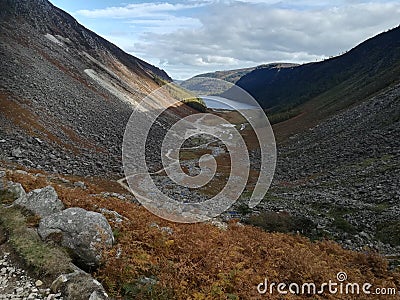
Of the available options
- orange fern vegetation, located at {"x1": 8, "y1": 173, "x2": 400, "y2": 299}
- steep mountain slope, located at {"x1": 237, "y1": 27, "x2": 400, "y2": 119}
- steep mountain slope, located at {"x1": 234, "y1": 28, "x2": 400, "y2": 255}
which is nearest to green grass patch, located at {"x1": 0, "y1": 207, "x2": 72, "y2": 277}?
orange fern vegetation, located at {"x1": 8, "y1": 173, "x2": 400, "y2": 299}

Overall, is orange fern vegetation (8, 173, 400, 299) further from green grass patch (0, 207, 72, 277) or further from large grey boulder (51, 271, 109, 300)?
green grass patch (0, 207, 72, 277)

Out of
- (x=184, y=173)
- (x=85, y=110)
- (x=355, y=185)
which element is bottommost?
(x=184, y=173)

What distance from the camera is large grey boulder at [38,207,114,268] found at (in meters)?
8.87

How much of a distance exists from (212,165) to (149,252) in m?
45.6

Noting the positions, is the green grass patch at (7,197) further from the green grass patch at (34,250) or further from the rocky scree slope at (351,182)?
the rocky scree slope at (351,182)

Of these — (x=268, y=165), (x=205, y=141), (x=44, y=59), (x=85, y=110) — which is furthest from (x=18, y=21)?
(x=268, y=165)

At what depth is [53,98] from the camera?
50.2m

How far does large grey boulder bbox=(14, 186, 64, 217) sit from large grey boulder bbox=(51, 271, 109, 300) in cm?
385

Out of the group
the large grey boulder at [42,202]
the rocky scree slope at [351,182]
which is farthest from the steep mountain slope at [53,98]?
the rocky scree slope at [351,182]

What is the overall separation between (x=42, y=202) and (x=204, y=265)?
245 inches

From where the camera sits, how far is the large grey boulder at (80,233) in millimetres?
8867

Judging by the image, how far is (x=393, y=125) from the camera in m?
38.7

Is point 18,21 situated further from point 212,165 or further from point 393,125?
point 393,125

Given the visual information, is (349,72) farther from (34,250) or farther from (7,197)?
(34,250)
